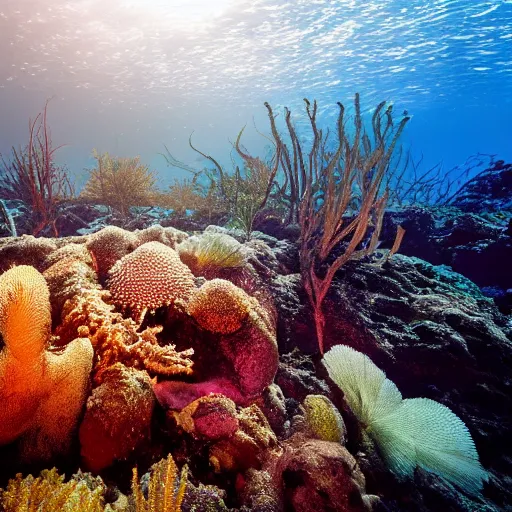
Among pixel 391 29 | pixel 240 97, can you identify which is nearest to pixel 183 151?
pixel 240 97

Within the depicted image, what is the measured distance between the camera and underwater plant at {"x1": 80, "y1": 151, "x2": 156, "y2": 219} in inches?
323

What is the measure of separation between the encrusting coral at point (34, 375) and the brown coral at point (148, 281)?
549 millimetres

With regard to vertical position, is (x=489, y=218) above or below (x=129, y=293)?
below

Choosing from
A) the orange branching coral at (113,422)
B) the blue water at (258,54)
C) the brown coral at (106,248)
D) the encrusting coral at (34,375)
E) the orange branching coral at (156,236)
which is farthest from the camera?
the blue water at (258,54)

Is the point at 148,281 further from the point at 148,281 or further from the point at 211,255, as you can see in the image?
the point at 211,255

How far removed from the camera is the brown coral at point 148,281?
2.25 meters

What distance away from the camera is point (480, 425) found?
2994mm

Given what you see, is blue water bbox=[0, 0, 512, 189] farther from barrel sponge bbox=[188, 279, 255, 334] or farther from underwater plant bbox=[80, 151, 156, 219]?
barrel sponge bbox=[188, 279, 255, 334]

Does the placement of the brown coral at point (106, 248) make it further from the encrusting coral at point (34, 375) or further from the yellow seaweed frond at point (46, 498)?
the yellow seaweed frond at point (46, 498)

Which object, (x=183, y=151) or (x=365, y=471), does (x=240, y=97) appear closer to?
(x=365, y=471)

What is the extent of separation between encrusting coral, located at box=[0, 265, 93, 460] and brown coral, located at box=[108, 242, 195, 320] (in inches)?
21.6

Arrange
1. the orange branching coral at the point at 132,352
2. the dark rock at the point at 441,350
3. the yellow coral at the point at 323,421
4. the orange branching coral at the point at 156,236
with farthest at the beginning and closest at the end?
the orange branching coral at the point at 156,236, the dark rock at the point at 441,350, the yellow coral at the point at 323,421, the orange branching coral at the point at 132,352

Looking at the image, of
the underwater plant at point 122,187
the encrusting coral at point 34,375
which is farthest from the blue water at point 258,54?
the encrusting coral at point 34,375

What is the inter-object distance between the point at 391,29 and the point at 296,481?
22.7 meters
